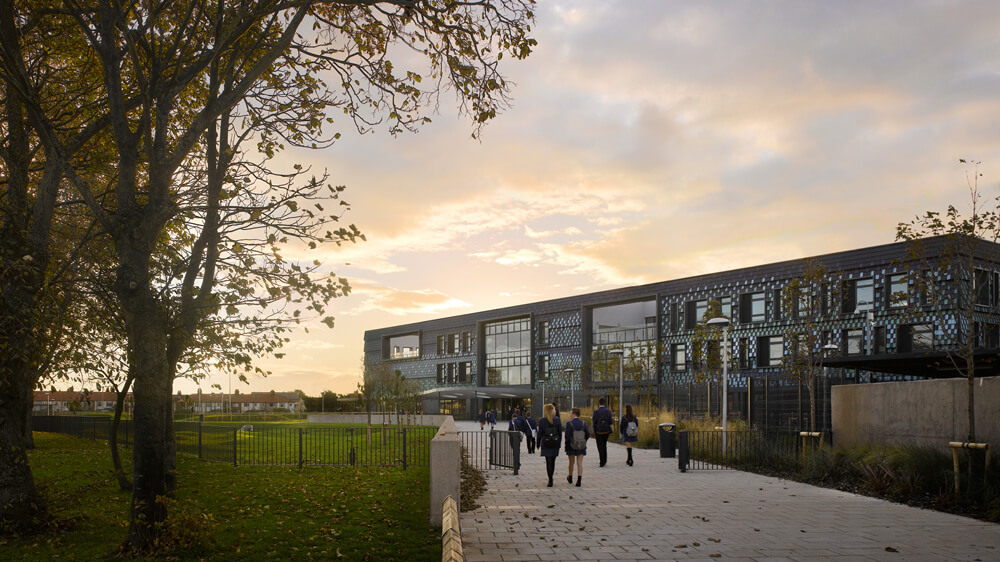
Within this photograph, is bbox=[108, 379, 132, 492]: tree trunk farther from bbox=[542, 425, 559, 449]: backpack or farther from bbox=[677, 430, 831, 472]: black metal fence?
bbox=[677, 430, 831, 472]: black metal fence

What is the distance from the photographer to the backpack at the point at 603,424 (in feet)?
64.3

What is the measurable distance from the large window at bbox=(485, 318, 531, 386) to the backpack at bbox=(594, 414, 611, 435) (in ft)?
184

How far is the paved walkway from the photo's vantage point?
8.80 m

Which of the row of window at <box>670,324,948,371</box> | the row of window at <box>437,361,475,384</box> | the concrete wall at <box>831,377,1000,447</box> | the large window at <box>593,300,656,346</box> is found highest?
the large window at <box>593,300,656,346</box>

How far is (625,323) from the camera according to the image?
67375mm

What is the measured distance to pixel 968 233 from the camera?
48.0 ft

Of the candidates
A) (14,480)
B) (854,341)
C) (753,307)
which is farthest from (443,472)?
(753,307)

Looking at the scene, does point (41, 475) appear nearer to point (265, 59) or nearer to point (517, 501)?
point (517, 501)

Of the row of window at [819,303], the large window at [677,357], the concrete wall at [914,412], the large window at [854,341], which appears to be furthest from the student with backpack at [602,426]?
the large window at [677,357]

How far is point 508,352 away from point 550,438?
63315mm

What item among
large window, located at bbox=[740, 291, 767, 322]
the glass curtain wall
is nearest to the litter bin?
the glass curtain wall

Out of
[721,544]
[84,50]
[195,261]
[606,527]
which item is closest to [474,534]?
[606,527]

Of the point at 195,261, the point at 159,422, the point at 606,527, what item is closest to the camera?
the point at 159,422

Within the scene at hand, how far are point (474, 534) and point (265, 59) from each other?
6508mm
